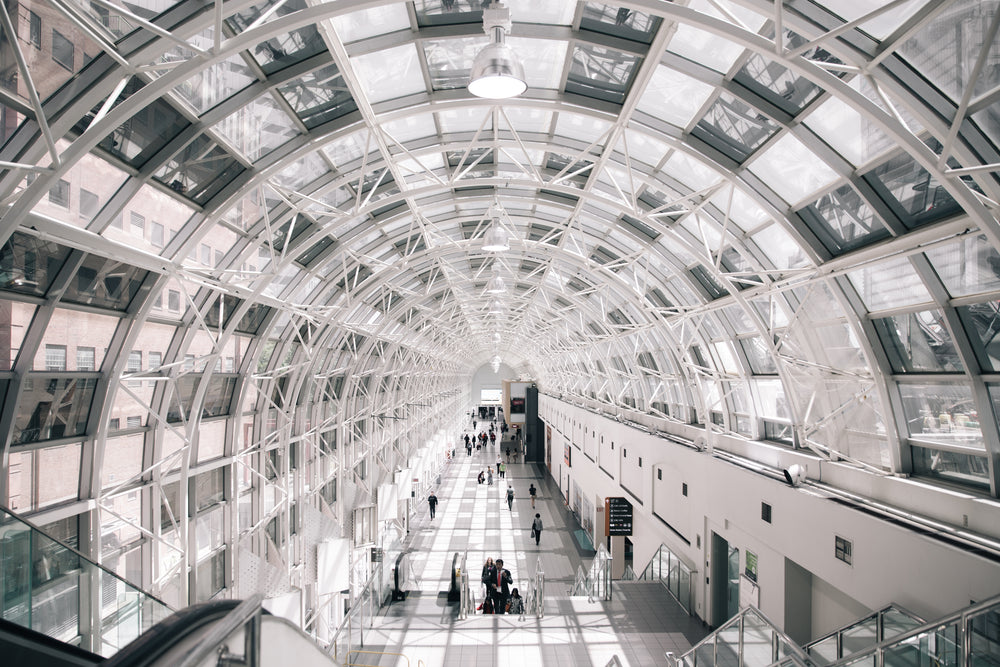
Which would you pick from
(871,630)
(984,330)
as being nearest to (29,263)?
(871,630)

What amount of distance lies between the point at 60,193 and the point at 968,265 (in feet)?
44.8

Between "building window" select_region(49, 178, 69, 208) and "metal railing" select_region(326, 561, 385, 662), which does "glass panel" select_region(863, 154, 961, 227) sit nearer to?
"building window" select_region(49, 178, 69, 208)

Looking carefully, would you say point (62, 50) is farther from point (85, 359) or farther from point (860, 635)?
point (860, 635)

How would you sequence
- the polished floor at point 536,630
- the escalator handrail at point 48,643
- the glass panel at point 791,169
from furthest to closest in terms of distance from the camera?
the polished floor at point 536,630 → the glass panel at point 791,169 → the escalator handrail at point 48,643

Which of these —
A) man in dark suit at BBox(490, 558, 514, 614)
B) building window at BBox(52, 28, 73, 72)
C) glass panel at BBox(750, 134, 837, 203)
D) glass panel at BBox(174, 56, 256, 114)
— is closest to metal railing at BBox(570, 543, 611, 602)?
man in dark suit at BBox(490, 558, 514, 614)

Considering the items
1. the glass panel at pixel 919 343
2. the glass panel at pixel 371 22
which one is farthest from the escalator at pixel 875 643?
the glass panel at pixel 371 22

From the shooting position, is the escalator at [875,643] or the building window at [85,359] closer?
the escalator at [875,643]

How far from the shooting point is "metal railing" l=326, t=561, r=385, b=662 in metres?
16.7

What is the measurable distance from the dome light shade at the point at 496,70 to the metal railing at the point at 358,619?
15.1 metres

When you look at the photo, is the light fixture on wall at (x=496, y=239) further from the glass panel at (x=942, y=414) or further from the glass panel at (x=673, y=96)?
the glass panel at (x=942, y=414)

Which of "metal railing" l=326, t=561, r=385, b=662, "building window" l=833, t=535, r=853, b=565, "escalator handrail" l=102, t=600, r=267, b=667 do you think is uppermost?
"escalator handrail" l=102, t=600, r=267, b=667

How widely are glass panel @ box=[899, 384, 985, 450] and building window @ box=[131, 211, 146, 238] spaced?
14.5m

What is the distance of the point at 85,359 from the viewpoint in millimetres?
10859

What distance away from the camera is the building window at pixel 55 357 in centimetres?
991
